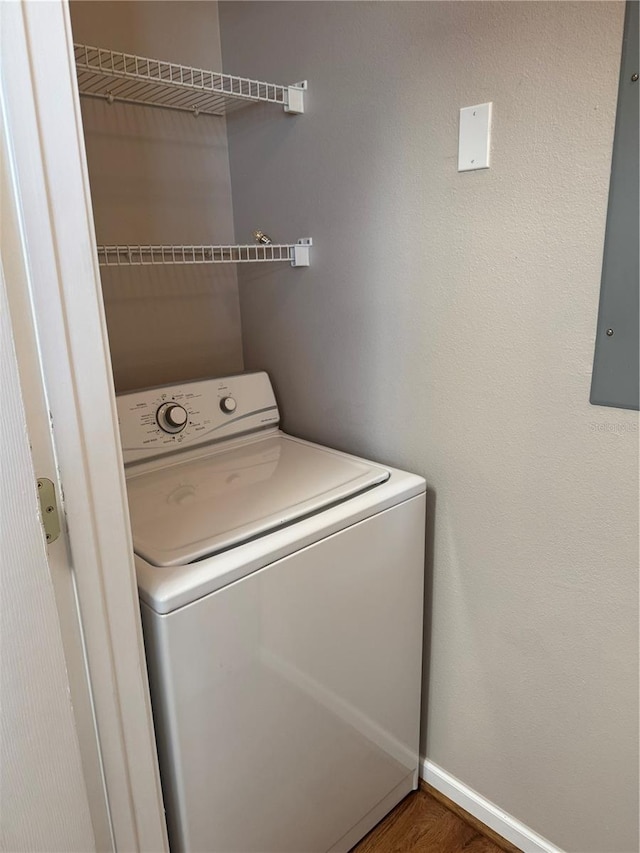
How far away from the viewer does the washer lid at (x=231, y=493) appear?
3.80 feet

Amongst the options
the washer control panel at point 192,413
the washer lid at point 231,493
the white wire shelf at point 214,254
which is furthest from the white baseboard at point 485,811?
the white wire shelf at point 214,254

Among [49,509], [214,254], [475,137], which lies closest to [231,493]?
[49,509]

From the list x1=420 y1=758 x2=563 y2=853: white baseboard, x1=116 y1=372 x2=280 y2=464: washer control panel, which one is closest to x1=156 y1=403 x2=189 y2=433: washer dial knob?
x1=116 y1=372 x2=280 y2=464: washer control panel

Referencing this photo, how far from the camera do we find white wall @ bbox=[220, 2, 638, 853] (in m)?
1.14

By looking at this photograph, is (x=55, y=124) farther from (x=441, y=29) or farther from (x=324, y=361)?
(x=324, y=361)

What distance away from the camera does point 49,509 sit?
811 mm

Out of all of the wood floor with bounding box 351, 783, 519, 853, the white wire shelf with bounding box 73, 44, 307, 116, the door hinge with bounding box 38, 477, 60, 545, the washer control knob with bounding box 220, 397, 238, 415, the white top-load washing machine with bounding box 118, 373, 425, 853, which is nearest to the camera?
the door hinge with bounding box 38, 477, 60, 545

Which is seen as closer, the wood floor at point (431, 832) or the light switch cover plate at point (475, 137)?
the light switch cover plate at point (475, 137)

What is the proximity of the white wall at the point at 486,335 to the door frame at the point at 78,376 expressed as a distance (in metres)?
0.79

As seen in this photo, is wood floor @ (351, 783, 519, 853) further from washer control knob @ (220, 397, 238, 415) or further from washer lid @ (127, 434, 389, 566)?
washer control knob @ (220, 397, 238, 415)

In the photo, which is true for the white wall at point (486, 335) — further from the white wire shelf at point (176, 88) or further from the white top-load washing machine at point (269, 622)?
the white top-load washing machine at point (269, 622)

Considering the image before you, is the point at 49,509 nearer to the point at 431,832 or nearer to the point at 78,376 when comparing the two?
the point at 78,376

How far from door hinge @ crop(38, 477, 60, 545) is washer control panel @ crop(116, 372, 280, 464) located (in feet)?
2.17

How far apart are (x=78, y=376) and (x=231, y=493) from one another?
632 millimetres
